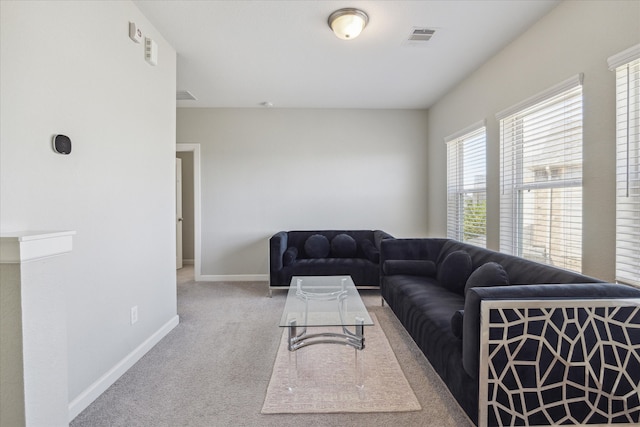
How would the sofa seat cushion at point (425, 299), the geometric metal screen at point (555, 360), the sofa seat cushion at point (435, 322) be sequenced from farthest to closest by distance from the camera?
the sofa seat cushion at point (425, 299) < the sofa seat cushion at point (435, 322) < the geometric metal screen at point (555, 360)

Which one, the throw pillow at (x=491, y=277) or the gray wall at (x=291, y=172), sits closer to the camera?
the throw pillow at (x=491, y=277)

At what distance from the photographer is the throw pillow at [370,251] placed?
4129 mm

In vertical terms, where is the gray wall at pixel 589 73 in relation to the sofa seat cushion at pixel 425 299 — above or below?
above

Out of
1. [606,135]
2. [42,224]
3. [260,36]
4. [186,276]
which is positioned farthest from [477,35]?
[186,276]

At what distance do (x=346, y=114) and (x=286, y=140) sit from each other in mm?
1062

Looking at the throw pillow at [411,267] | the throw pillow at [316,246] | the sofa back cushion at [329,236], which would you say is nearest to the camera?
the throw pillow at [411,267]

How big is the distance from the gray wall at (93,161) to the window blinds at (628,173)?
122 inches

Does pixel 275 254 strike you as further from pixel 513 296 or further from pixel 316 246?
pixel 513 296

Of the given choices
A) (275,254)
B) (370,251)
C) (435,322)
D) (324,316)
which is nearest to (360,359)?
(324,316)

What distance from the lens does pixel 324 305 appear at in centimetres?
245

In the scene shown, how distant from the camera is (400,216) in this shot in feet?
16.3

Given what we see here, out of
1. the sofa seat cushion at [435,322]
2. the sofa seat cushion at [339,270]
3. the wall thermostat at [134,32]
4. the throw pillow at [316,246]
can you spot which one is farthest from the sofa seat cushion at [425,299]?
the wall thermostat at [134,32]

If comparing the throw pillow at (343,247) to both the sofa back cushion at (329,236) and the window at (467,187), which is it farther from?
the window at (467,187)

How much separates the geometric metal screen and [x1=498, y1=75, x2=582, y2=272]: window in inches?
37.1
